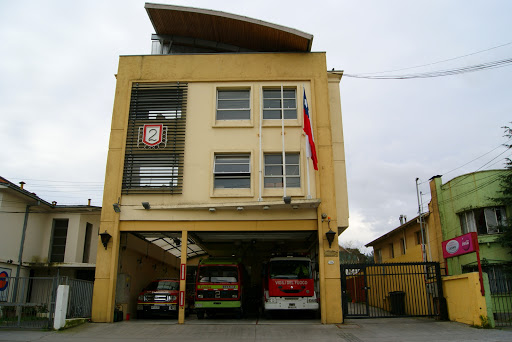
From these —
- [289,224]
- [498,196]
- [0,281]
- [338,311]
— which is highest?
[498,196]

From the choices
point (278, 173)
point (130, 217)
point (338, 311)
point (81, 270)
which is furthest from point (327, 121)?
point (81, 270)

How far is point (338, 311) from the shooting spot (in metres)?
14.9

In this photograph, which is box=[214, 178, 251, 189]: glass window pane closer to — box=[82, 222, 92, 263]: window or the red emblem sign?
the red emblem sign

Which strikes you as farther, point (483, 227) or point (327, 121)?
point (483, 227)

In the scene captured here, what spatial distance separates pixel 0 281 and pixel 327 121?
508 inches

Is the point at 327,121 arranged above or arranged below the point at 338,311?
above

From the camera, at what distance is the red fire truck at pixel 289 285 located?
16.1m

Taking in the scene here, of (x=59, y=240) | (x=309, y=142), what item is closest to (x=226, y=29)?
(x=309, y=142)

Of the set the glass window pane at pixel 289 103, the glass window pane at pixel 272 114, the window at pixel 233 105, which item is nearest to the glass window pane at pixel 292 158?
the glass window pane at pixel 272 114

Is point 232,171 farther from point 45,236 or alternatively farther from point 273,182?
point 45,236

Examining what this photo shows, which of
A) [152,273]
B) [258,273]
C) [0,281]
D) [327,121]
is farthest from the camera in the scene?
[258,273]

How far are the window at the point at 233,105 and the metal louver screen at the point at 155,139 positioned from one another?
144cm

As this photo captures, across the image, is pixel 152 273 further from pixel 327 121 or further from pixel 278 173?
pixel 327 121

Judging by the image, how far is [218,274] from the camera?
57.2 ft
